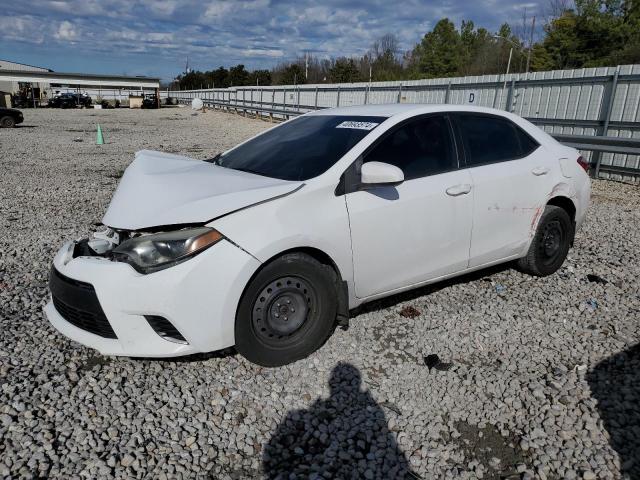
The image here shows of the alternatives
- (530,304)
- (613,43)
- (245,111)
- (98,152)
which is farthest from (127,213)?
(613,43)

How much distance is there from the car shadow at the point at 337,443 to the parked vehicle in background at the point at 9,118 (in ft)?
82.7

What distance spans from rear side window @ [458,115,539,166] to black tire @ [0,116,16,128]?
24597 mm

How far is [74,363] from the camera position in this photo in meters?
3.27

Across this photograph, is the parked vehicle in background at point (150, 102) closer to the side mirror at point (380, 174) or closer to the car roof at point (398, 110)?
the car roof at point (398, 110)

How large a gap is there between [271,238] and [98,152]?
13.5 metres

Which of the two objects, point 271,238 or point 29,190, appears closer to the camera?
point 271,238

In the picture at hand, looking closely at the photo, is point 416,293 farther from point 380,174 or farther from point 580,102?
point 580,102

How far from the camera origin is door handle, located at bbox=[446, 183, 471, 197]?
3729mm

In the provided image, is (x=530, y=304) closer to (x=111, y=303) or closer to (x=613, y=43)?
(x=111, y=303)

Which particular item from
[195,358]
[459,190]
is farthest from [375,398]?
[459,190]

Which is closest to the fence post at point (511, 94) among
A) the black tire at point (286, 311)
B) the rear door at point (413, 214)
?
the rear door at point (413, 214)

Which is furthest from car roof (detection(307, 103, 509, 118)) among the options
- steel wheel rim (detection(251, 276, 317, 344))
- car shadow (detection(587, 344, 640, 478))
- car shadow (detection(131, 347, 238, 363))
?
car shadow (detection(587, 344, 640, 478))

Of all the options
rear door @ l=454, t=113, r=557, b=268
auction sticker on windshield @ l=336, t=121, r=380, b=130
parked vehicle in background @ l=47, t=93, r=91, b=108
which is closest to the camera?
auction sticker on windshield @ l=336, t=121, r=380, b=130

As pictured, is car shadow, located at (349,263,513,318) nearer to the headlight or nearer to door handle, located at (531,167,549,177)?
door handle, located at (531,167,549,177)
